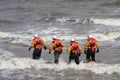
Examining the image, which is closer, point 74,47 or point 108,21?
point 74,47

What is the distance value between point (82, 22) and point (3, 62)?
17.8 meters

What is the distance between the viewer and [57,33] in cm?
2948

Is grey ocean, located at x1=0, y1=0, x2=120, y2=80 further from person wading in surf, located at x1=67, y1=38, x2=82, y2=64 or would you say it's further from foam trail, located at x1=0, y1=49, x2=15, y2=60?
person wading in surf, located at x1=67, y1=38, x2=82, y2=64

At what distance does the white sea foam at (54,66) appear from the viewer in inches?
651

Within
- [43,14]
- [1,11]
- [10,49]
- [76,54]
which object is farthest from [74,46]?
[1,11]

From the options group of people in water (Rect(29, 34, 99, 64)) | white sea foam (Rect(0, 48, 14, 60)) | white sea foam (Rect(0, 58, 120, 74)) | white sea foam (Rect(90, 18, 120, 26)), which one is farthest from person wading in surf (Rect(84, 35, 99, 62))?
white sea foam (Rect(90, 18, 120, 26))

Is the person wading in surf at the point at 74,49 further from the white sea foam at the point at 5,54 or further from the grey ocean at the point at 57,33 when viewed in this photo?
the white sea foam at the point at 5,54

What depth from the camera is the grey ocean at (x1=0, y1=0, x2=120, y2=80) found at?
54.2 ft

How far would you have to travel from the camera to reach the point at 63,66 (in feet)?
56.9

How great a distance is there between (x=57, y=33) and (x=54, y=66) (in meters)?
12.1

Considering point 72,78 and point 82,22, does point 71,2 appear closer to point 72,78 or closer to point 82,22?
point 82,22

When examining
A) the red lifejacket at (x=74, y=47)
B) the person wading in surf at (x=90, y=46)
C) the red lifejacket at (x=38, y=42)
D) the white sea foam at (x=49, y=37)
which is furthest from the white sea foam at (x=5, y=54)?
the person wading in surf at (x=90, y=46)

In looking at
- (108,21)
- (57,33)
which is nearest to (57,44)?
(57,33)

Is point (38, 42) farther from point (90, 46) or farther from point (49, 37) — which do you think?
point (49, 37)
